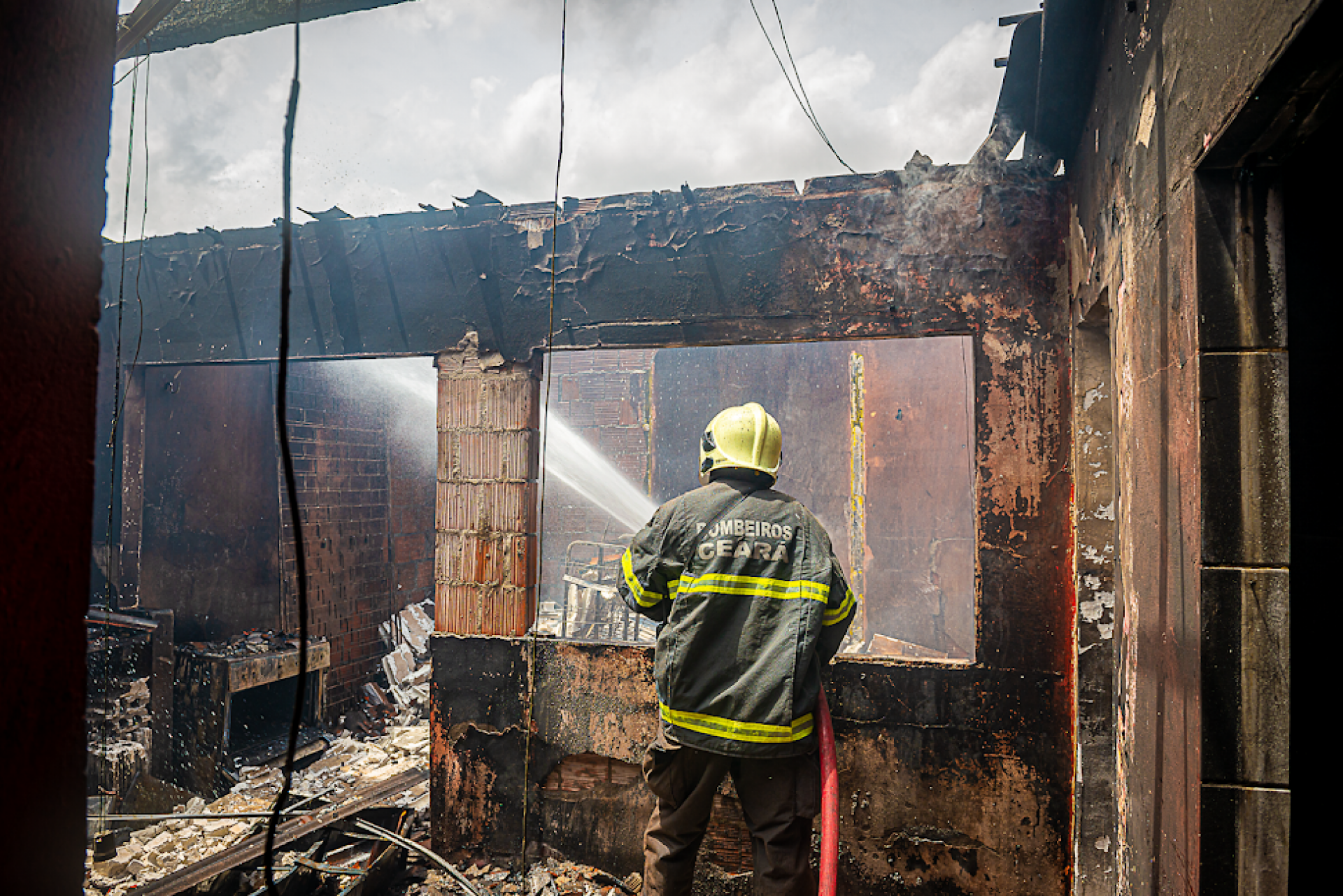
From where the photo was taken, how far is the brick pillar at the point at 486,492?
159 inches

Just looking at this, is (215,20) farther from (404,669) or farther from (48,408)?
(404,669)

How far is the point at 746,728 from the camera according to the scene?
8.53 ft

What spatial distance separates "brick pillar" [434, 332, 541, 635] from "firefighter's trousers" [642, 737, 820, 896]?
1486mm

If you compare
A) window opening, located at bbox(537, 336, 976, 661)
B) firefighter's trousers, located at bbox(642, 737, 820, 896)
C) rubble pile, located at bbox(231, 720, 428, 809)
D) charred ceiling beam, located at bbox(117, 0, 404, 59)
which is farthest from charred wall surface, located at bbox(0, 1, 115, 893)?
window opening, located at bbox(537, 336, 976, 661)

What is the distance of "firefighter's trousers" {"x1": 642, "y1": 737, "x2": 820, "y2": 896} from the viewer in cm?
266

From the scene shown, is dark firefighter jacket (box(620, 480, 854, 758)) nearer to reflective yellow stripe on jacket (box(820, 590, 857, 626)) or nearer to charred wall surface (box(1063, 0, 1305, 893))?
reflective yellow stripe on jacket (box(820, 590, 857, 626))

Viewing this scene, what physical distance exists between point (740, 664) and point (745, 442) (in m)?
0.89

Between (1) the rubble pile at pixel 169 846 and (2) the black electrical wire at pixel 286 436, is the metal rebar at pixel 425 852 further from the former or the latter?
(2) the black electrical wire at pixel 286 436

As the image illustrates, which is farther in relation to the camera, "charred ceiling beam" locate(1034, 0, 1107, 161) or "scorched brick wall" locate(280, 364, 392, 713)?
"scorched brick wall" locate(280, 364, 392, 713)

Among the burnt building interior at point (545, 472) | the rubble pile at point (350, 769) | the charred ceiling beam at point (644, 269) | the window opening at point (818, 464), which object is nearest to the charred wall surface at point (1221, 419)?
the burnt building interior at point (545, 472)

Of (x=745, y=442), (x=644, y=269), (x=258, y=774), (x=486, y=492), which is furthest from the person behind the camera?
(x=258, y=774)

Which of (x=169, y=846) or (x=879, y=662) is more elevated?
(x=879, y=662)

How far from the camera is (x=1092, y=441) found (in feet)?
10.6

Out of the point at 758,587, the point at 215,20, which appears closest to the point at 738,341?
the point at 758,587
